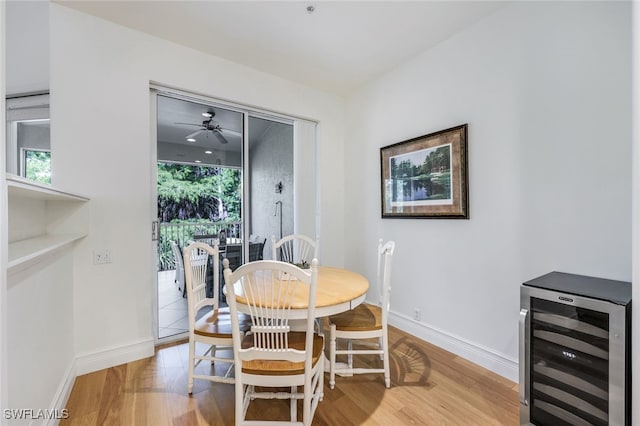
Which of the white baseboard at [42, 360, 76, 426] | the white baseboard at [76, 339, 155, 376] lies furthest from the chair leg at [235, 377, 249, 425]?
the white baseboard at [76, 339, 155, 376]

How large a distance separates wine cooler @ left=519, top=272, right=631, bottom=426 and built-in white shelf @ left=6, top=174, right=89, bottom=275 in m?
2.41

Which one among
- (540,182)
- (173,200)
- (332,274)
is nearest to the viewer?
(540,182)

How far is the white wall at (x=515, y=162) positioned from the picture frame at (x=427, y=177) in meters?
0.09

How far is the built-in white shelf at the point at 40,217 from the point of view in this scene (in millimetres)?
1242

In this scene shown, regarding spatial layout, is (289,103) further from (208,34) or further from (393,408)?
(393,408)

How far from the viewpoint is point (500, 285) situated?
233cm

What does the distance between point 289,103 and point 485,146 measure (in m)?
2.21

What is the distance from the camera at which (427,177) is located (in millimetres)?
2852

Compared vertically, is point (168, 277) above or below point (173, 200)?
below

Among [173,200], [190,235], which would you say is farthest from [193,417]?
[173,200]

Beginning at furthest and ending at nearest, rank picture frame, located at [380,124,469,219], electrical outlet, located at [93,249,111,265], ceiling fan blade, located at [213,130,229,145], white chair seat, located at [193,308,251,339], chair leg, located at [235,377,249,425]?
ceiling fan blade, located at [213,130,229,145]
picture frame, located at [380,124,469,219]
electrical outlet, located at [93,249,111,265]
white chair seat, located at [193,308,251,339]
chair leg, located at [235,377,249,425]

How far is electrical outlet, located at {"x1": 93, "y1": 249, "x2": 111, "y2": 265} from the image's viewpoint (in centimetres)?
242

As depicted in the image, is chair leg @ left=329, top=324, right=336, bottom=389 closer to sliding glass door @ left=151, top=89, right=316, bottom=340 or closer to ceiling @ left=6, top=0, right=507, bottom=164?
sliding glass door @ left=151, top=89, right=316, bottom=340

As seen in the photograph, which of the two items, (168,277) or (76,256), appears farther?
(168,277)
